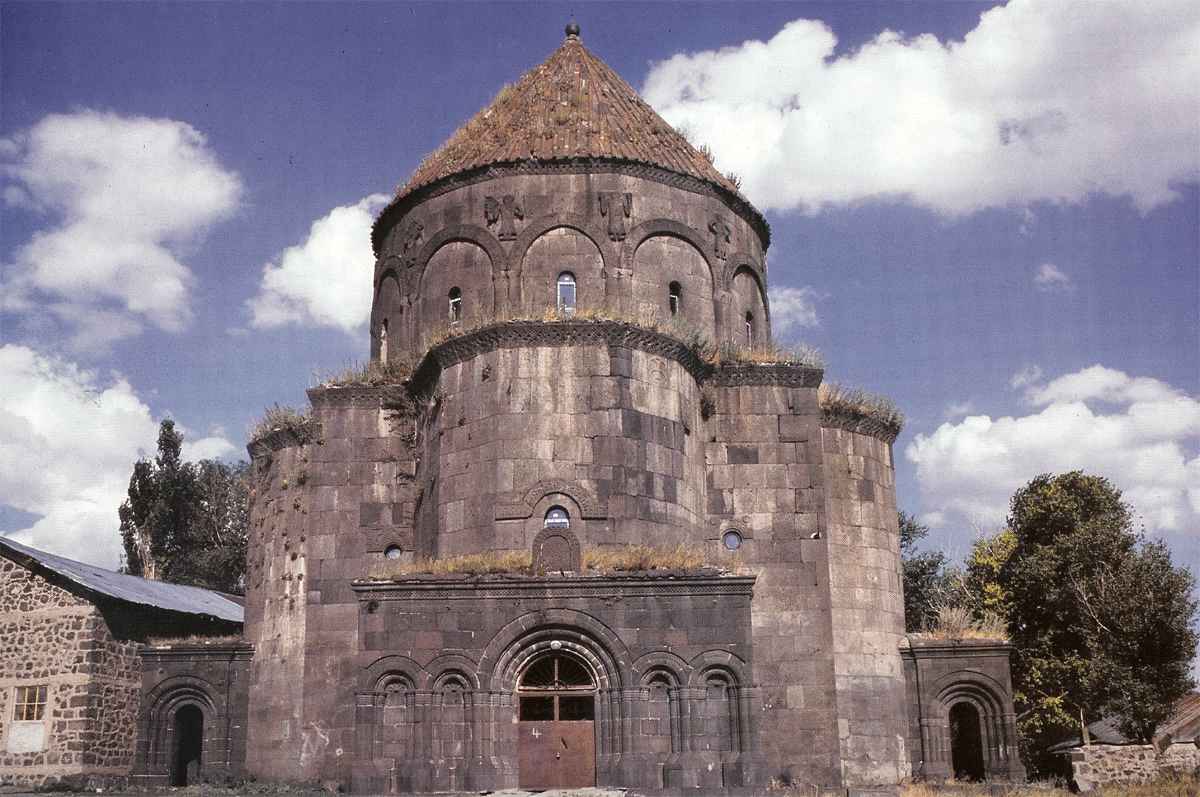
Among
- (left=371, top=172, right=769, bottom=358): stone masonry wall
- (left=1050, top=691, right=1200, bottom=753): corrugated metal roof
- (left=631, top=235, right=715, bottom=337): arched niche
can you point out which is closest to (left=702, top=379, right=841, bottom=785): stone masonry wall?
(left=631, top=235, right=715, bottom=337): arched niche

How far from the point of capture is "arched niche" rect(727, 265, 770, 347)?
25.6 m

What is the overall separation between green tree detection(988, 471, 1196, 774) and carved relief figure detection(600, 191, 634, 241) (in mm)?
13477

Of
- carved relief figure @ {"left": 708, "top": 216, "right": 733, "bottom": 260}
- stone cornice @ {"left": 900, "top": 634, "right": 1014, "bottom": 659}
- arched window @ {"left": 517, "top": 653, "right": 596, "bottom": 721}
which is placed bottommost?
arched window @ {"left": 517, "top": 653, "right": 596, "bottom": 721}

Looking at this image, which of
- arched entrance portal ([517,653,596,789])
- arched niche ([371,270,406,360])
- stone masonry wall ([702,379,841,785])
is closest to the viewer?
arched entrance portal ([517,653,596,789])

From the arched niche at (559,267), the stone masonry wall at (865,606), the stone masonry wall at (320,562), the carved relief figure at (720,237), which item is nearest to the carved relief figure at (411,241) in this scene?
the arched niche at (559,267)

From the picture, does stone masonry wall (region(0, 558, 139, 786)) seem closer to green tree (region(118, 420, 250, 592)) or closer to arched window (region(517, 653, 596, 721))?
arched window (region(517, 653, 596, 721))

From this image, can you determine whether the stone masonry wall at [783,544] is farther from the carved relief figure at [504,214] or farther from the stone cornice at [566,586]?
the carved relief figure at [504,214]

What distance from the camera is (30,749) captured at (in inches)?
944

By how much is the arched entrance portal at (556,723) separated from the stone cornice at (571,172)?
10.8 m

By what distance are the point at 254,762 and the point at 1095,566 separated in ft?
63.5

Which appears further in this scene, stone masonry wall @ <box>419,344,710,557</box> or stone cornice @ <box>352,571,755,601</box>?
stone masonry wall @ <box>419,344,710,557</box>

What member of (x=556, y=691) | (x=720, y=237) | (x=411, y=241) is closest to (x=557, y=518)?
(x=556, y=691)

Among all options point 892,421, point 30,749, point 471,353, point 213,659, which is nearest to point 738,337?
point 892,421

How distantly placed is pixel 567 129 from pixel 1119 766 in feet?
54.7
